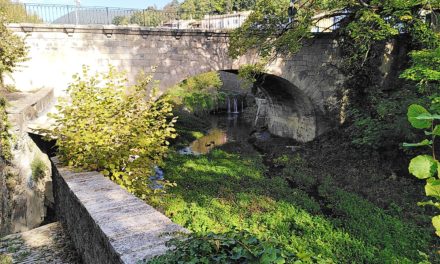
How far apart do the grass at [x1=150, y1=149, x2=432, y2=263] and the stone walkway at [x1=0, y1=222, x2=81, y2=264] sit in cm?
121

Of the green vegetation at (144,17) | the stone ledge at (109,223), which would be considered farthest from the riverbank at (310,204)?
the green vegetation at (144,17)

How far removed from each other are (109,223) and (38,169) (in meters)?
5.92

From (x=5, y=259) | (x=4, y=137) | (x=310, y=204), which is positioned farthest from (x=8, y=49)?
(x=310, y=204)

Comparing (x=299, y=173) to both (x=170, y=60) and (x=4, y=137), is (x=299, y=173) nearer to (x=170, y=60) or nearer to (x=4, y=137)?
(x=170, y=60)

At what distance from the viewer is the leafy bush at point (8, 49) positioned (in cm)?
879

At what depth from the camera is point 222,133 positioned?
20016mm

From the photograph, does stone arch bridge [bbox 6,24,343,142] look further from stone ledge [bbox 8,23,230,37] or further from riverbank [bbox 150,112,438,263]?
riverbank [bbox 150,112,438,263]

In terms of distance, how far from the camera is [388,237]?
6395 millimetres

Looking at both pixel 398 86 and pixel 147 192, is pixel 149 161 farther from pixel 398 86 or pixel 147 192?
pixel 398 86

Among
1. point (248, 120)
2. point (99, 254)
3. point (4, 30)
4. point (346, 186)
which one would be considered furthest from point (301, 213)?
point (248, 120)

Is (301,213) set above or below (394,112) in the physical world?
below

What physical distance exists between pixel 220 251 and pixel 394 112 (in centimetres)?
1001

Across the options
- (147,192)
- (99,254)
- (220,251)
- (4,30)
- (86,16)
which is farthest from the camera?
(86,16)

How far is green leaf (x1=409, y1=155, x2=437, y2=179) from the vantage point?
1.28 metres
